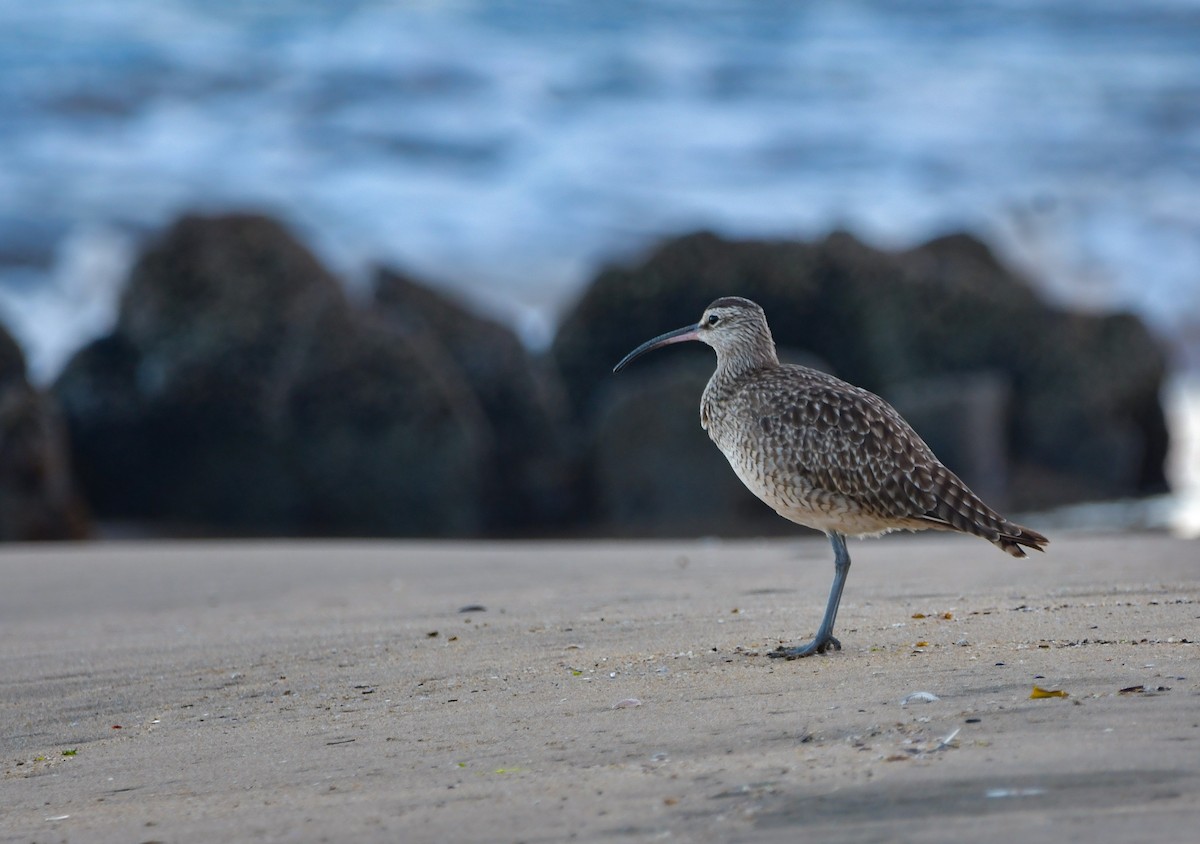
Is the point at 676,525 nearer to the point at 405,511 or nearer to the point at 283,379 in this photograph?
the point at 405,511

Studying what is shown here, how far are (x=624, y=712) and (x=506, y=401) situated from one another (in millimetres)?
12808

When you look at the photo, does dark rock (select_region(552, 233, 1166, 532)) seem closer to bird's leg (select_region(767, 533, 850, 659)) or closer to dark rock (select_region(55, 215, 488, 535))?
dark rock (select_region(55, 215, 488, 535))

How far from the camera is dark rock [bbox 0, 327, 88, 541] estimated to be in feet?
42.7

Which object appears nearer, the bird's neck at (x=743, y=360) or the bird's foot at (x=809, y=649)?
the bird's foot at (x=809, y=649)

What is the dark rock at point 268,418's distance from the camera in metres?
15.6

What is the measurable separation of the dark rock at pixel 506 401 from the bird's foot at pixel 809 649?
10.9m

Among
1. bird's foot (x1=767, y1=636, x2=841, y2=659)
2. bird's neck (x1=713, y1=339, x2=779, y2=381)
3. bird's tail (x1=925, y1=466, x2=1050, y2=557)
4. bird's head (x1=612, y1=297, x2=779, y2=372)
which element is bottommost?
bird's foot (x1=767, y1=636, x2=841, y2=659)

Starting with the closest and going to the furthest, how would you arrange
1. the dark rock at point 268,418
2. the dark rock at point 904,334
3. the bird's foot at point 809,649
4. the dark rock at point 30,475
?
1. the bird's foot at point 809,649
2. the dark rock at point 30,475
3. the dark rock at point 268,418
4. the dark rock at point 904,334

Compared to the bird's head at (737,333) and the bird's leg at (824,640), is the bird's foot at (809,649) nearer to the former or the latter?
the bird's leg at (824,640)

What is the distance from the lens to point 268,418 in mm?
15922

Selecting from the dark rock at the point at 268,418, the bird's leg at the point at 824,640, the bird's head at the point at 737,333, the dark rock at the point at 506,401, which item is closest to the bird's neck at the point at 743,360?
the bird's head at the point at 737,333

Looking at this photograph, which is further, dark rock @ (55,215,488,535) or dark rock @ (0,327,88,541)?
dark rock @ (55,215,488,535)

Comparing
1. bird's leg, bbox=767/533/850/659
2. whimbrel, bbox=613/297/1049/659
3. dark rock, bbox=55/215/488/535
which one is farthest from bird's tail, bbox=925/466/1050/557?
dark rock, bbox=55/215/488/535

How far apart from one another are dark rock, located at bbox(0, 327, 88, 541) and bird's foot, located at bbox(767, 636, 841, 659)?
30.8ft
